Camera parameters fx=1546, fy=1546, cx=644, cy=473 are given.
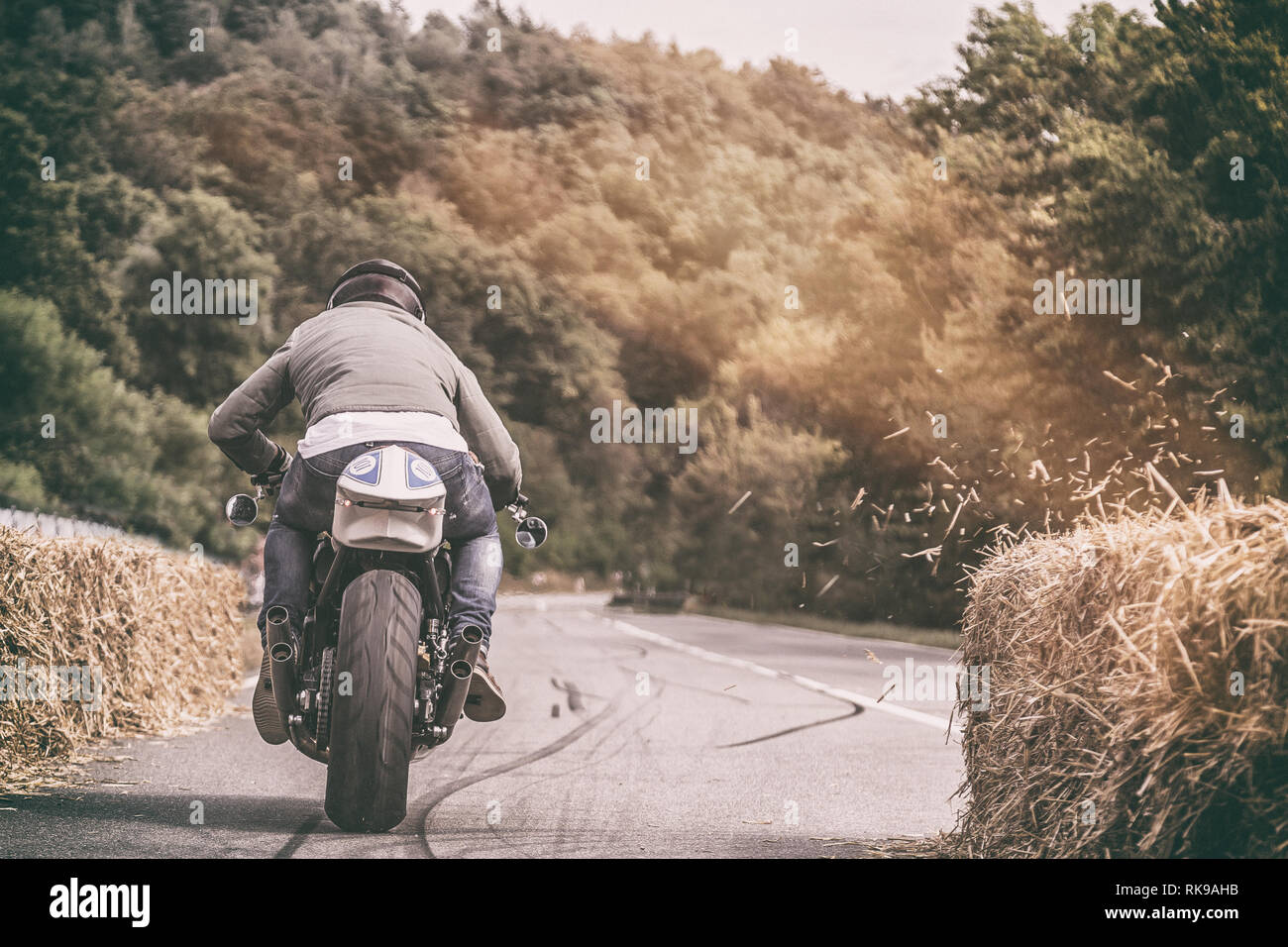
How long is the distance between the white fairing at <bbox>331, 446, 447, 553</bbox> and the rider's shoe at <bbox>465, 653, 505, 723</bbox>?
2.49 feet

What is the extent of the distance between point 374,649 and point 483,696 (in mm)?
696

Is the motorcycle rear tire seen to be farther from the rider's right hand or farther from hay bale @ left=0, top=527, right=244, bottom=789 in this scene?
hay bale @ left=0, top=527, right=244, bottom=789

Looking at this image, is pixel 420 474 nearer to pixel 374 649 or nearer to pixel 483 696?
pixel 374 649

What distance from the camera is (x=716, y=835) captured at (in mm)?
6684

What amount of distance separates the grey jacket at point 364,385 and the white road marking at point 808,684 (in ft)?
14.7

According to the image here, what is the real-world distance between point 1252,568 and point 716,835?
112 inches

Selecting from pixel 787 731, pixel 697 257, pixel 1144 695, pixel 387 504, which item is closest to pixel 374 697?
pixel 387 504

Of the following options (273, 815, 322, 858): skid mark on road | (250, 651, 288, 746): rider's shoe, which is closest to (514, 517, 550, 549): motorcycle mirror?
(250, 651, 288, 746): rider's shoe

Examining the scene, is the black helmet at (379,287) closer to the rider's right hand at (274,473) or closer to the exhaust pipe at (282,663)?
the rider's right hand at (274,473)

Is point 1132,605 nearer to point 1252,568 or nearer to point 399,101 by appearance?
point 1252,568

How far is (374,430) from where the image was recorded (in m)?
5.77

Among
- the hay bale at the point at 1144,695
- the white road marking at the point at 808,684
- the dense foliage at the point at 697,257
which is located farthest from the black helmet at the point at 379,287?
the white road marking at the point at 808,684
